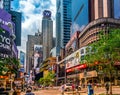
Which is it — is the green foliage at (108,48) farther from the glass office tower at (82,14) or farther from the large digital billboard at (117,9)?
the glass office tower at (82,14)

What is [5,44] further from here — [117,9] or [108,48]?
[108,48]

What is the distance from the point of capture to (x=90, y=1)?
167125 mm

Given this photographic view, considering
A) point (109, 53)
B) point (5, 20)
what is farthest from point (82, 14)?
point (109, 53)

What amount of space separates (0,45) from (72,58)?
46.2 meters

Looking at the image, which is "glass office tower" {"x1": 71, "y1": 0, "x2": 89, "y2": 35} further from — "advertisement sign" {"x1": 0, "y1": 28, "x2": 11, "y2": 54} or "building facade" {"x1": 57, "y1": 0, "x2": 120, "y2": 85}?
"advertisement sign" {"x1": 0, "y1": 28, "x2": 11, "y2": 54}

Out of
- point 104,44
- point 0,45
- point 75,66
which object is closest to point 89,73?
point 75,66

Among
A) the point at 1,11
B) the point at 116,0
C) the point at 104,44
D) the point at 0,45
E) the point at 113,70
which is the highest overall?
the point at 116,0

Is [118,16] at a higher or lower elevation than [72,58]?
higher

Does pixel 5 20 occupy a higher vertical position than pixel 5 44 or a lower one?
higher

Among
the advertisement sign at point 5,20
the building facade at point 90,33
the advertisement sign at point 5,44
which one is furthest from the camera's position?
the building facade at point 90,33

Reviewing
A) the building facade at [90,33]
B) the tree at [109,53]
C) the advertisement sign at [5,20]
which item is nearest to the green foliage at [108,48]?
the tree at [109,53]

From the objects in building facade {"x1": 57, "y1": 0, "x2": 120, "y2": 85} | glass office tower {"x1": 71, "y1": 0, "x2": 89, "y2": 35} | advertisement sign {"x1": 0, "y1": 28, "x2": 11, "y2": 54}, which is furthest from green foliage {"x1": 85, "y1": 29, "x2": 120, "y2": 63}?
glass office tower {"x1": 71, "y1": 0, "x2": 89, "y2": 35}

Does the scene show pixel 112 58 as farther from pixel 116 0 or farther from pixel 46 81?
pixel 46 81

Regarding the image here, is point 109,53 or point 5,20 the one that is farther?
point 5,20
